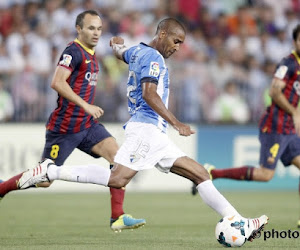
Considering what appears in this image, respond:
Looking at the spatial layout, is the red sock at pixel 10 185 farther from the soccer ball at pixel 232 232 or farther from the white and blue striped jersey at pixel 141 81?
the soccer ball at pixel 232 232

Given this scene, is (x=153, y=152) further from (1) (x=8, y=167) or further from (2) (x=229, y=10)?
(2) (x=229, y=10)

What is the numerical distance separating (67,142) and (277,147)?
3078mm

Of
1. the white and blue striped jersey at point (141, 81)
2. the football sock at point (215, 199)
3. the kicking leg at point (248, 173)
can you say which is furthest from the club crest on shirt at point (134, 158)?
the kicking leg at point (248, 173)

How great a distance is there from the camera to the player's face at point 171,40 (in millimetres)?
8305

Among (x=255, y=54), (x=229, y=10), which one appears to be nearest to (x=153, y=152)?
(x=255, y=54)

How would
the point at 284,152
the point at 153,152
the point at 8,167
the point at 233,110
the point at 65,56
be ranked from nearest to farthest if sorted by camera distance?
1. the point at 153,152
2. the point at 65,56
3. the point at 284,152
4. the point at 8,167
5. the point at 233,110

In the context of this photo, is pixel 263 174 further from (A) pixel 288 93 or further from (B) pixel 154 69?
(B) pixel 154 69

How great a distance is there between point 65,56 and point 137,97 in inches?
57.0

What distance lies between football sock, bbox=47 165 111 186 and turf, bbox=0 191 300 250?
66 cm

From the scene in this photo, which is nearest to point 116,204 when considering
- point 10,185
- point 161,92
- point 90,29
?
point 10,185

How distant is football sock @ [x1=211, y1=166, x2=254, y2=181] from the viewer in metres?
11.8

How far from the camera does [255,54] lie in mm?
19422

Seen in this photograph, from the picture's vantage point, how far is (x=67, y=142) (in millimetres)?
10000

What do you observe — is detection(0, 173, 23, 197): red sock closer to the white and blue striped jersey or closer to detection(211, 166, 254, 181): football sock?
the white and blue striped jersey
